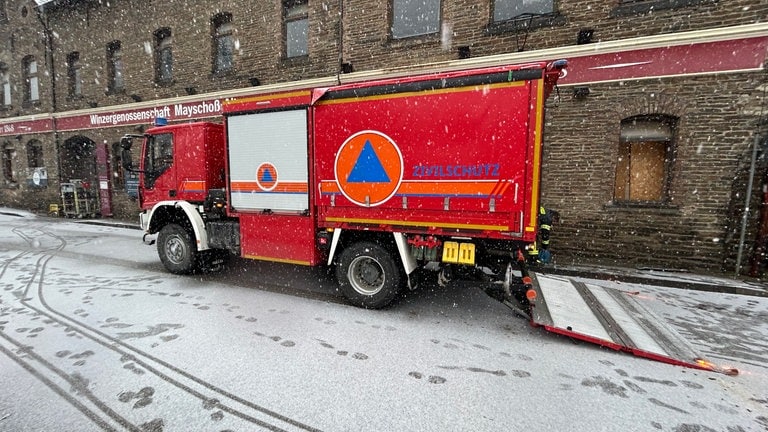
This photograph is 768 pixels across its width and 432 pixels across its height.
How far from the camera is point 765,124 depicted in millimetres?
6121

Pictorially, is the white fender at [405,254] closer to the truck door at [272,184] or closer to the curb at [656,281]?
the truck door at [272,184]

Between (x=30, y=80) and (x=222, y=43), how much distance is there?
12.9 meters

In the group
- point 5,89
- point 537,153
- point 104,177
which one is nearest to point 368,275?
point 537,153

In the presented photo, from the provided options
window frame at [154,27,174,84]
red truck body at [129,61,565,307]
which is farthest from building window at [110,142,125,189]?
red truck body at [129,61,565,307]

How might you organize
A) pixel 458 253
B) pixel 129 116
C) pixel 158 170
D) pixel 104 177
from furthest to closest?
pixel 104 177 → pixel 129 116 → pixel 158 170 → pixel 458 253

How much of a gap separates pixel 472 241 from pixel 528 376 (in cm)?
166

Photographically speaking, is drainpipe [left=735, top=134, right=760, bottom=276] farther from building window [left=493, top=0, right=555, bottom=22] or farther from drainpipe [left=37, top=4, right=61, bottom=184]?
drainpipe [left=37, top=4, right=61, bottom=184]

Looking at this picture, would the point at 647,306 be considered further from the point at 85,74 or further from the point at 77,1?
the point at 77,1

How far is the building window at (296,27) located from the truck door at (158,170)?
5.68 metres

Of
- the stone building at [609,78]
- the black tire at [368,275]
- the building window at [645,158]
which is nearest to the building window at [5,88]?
the stone building at [609,78]

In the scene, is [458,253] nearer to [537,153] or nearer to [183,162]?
[537,153]

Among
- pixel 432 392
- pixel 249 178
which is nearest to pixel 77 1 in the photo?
pixel 249 178

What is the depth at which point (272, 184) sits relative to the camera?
17.2 ft

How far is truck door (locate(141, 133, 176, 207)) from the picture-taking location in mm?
6348
